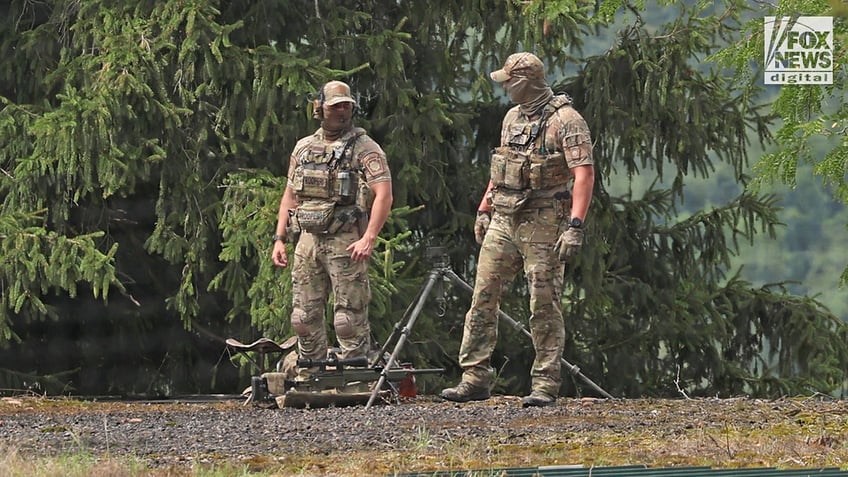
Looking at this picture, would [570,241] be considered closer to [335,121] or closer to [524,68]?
[524,68]

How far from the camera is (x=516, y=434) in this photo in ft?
26.1

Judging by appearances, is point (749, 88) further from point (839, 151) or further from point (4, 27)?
point (4, 27)

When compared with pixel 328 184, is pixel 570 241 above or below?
below

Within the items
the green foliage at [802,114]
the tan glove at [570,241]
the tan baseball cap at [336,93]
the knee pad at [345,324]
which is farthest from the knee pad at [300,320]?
the green foliage at [802,114]

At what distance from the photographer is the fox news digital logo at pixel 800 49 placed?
11.4m

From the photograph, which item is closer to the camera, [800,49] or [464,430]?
[464,430]

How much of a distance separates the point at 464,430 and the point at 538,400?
1732 millimetres

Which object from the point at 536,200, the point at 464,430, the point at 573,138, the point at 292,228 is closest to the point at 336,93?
the point at 292,228

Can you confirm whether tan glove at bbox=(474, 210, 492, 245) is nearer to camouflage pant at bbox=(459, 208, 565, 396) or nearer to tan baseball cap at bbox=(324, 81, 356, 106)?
camouflage pant at bbox=(459, 208, 565, 396)

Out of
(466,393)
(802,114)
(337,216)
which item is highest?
(802,114)

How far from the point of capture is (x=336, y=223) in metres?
10.4

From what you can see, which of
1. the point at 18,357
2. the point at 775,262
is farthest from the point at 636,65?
the point at 775,262

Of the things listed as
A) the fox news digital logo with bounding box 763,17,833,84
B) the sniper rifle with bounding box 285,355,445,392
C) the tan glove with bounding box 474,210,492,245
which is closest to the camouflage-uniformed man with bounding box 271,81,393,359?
the sniper rifle with bounding box 285,355,445,392

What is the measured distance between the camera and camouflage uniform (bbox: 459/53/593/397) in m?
9.79
